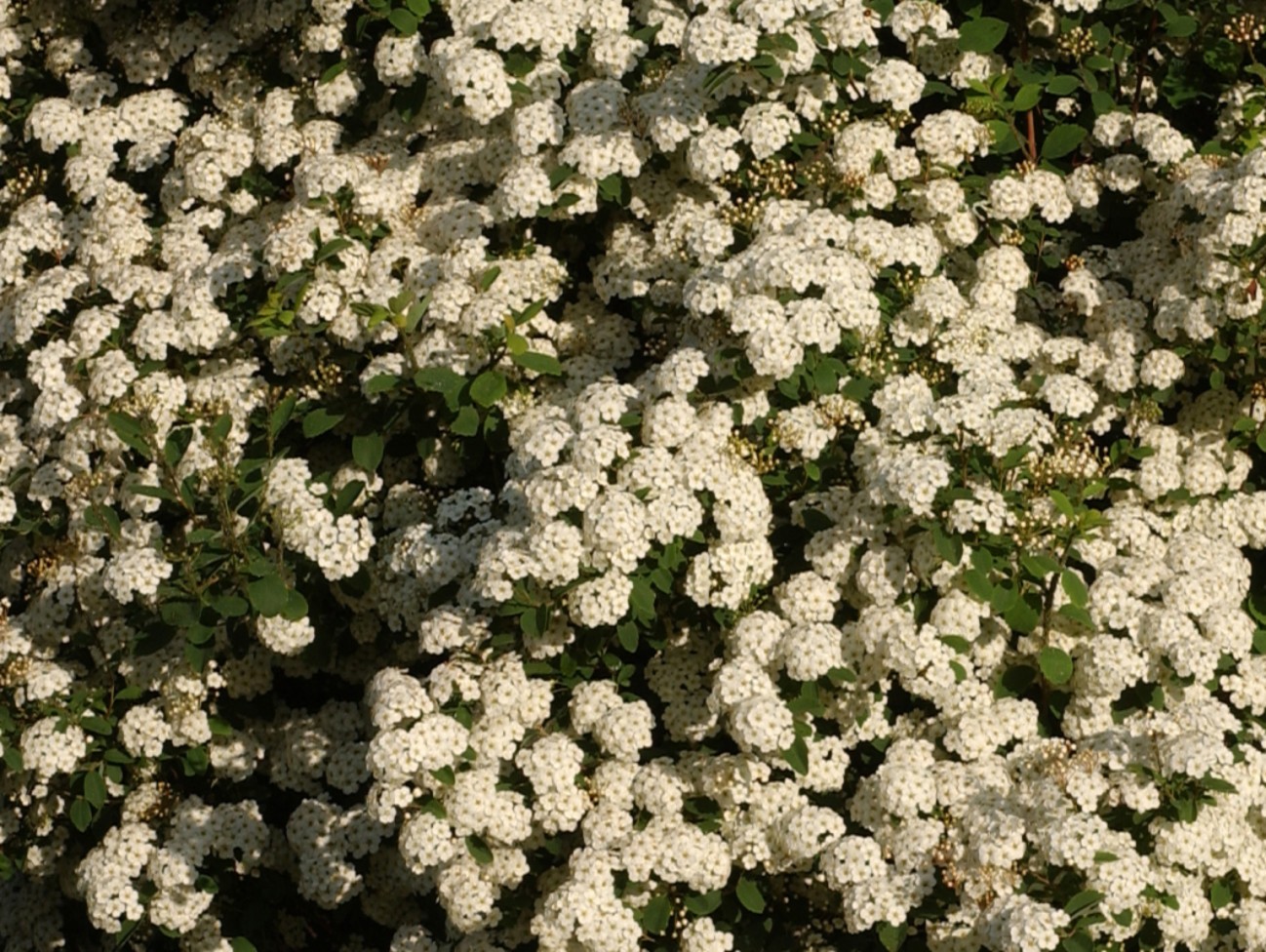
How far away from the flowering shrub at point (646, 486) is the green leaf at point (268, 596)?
0.04 feet

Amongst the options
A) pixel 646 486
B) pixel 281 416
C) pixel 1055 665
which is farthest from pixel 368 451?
pixel 1055 665

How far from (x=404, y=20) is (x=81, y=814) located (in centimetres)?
301

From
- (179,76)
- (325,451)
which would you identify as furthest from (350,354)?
(179,76)

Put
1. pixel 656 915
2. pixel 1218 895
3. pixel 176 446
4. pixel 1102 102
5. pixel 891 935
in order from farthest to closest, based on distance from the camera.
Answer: pixel 1102 102 < pixel 176 446 < pixel 1218 895 < pixel 656 915 < pixel 891 935

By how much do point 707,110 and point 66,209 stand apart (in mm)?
2799

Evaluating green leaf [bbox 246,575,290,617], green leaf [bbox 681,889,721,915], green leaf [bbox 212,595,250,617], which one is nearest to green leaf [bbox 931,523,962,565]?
green leaf [bbox 681,889,721,915]

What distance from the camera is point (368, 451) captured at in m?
6.47

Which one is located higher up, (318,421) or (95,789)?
(318,421)

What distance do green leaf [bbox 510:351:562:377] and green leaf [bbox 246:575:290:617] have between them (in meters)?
1.05

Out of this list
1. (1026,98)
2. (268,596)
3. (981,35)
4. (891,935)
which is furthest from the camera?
(981,35)

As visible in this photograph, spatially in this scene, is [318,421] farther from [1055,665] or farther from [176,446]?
[1055,665]

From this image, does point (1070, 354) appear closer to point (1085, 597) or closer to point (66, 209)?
point (1085, 597)

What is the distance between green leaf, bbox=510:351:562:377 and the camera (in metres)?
6.31

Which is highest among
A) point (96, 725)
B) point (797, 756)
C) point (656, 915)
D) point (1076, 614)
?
point (1076, 614)
